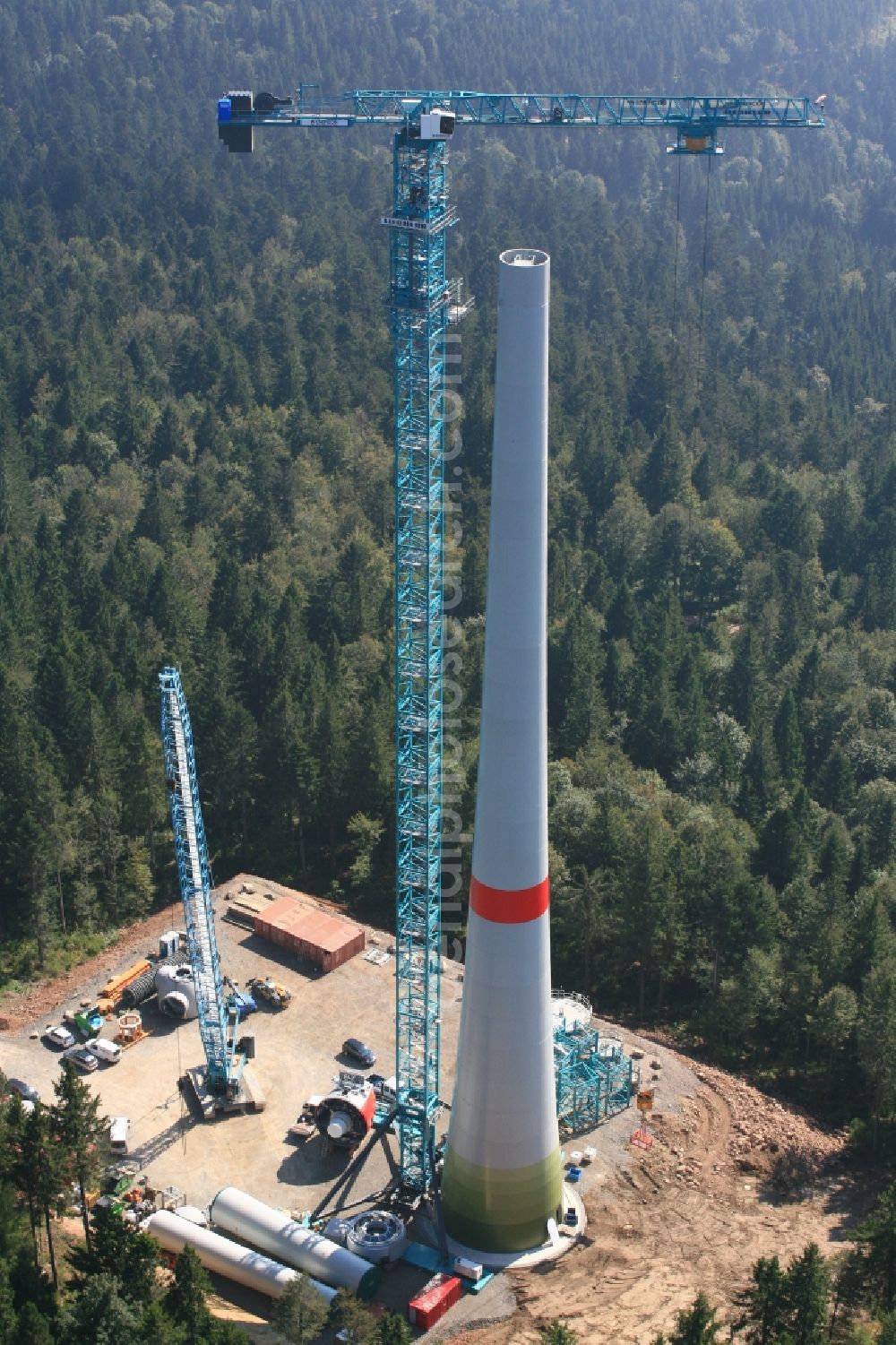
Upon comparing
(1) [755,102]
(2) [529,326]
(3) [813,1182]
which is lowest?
(3) [813,1182]

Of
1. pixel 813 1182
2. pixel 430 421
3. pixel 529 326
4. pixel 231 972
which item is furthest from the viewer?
pixel 231 972

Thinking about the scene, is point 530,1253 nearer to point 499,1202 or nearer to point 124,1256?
point 499,1202

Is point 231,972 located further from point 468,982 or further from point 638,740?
point 638,740

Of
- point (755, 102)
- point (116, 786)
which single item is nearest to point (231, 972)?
point (116, 786)

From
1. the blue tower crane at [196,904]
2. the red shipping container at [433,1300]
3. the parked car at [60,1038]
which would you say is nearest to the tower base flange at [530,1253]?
the red shipping container at [433,1300]

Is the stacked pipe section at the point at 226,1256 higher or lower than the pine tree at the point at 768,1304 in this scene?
lower

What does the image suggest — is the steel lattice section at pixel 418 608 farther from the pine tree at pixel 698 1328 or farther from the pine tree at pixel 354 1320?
the pine tree at pixel 698 1328
